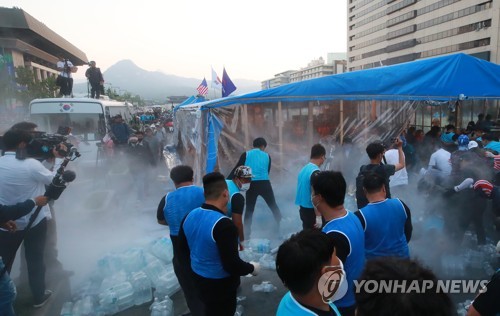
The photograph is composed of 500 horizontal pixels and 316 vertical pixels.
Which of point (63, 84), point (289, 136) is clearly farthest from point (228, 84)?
point (63, 84)

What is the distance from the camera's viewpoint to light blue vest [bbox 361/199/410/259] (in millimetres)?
2691

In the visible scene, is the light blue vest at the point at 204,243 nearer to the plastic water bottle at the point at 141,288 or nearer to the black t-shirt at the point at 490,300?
the black t-shirt at the point at 490,300

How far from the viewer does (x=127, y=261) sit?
4.69 meters

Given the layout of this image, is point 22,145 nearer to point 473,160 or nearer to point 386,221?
point 386,221

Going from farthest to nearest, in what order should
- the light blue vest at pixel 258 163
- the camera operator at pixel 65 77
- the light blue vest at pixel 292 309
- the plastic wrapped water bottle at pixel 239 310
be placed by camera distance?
1. the camera operator at pixel 65 77
2. the light blue vest at pixel 258 163
3. the plastic wrapped water bottle at pixel 239 310
4. the light blue vest at pixel 292 309

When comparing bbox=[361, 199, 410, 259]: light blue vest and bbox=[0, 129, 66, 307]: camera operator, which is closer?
bbox=[361, 199, 410, 259]: light blue vest

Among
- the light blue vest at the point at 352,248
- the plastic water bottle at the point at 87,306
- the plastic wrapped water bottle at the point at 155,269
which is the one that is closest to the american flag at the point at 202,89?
the plastic wrapped water bottle at the point at 155,269

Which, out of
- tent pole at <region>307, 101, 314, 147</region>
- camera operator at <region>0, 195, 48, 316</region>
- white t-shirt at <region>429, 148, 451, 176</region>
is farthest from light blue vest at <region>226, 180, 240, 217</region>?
tent pole at <region>307, 101, 314, 147</region>

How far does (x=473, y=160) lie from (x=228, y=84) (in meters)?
8.90

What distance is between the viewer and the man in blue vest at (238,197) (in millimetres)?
3576

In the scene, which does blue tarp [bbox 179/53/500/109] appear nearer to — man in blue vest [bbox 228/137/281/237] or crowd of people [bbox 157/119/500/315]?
crowd of people [bbox 157/119/500/315]

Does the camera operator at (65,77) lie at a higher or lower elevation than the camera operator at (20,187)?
higher

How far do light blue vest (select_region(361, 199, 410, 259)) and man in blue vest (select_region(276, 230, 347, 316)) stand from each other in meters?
1.23

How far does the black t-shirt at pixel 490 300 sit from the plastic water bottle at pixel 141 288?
358 centimetres
